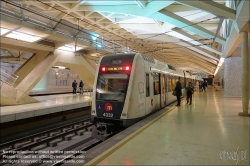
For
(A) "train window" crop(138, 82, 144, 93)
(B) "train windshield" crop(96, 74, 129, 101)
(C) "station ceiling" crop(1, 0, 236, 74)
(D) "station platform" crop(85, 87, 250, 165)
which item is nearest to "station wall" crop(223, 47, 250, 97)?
(C) "station ceiling" crop(1, 0, 236, 74)

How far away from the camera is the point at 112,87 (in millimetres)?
6543

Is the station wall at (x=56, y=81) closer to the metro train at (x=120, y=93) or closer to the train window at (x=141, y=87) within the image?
the metro train at (x=120, y=93)

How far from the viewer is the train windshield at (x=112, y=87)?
248 inches

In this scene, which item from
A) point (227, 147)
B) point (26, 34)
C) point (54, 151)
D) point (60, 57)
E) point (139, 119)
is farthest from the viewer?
point (60, 57)

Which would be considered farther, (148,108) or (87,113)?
(87,113)

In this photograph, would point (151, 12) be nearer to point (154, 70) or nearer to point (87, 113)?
point (154, 70)

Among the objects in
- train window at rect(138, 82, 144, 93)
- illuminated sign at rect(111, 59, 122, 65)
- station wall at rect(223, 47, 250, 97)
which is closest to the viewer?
train window at rect(138, 82, 144, 93)

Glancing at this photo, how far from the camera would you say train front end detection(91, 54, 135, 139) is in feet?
20.3

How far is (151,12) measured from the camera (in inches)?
420

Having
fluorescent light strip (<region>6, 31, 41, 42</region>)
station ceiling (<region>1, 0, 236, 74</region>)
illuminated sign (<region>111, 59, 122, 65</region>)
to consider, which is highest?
station ceiling (<region>1, 0, 236, 74</region>)

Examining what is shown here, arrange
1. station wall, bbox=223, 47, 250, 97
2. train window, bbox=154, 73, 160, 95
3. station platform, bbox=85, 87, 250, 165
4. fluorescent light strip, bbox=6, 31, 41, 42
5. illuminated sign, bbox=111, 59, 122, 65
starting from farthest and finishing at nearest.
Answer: station wall, bbox=223, 47, 250, 97, fluorescent light strip, bbox=6, 31, 41, 42, train window, bbox=154, 73, 160, 95, illuminated sign, bbox=111, 59, 122, 65, station platform, bbox=85, 87, 250, 165

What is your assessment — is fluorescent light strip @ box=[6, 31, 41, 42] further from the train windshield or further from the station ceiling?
the train windshield

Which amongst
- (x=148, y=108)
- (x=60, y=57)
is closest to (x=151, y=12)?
(x=148, y=108)

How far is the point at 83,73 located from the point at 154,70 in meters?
12.1
